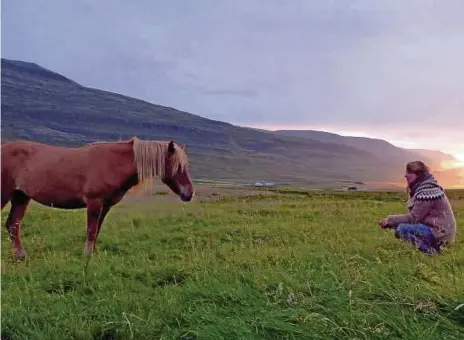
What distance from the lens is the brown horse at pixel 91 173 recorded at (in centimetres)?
956

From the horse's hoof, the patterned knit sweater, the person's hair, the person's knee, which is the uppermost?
the person's hair

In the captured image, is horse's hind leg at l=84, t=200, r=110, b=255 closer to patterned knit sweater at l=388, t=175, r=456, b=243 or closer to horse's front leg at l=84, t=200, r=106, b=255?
horse's front leg at l=84, t=200, r=106, b=255

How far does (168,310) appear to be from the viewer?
5.30m

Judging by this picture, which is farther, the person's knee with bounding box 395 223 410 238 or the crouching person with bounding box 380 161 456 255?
the person's knee with bounding box 395 223 410 238

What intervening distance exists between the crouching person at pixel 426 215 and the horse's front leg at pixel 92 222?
5357 millimetres

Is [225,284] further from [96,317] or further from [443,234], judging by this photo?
[443,234]

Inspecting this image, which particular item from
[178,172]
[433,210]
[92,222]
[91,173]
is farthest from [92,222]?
[433,210]

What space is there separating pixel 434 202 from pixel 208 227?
6.11 m

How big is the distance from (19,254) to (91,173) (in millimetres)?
1896

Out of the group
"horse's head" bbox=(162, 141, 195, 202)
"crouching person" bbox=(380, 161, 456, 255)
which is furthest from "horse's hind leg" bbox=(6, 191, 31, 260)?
"crouching person" bbox=(380, 161, 456, 255)

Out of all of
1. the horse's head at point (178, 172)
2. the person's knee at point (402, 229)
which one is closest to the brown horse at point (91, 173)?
the horse's head at point (178, 172)

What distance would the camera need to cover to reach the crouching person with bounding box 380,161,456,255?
27.3 ft

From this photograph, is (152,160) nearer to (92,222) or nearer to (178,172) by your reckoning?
(178,172)

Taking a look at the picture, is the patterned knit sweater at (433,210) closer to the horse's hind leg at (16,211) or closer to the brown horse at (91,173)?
the brown horse at (91,173)
